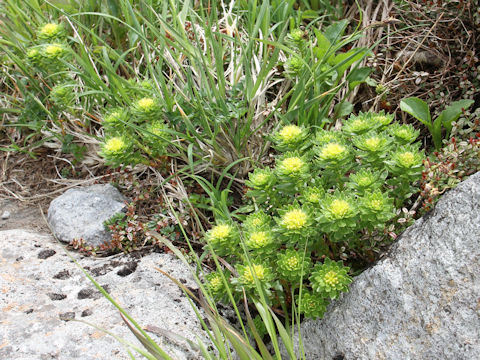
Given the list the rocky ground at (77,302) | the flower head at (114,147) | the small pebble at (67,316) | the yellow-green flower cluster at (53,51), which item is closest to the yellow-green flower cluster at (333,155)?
the rocky ground at (77,302)

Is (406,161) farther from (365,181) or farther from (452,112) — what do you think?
(452,112)

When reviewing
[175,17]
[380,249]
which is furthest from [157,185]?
[380,249]

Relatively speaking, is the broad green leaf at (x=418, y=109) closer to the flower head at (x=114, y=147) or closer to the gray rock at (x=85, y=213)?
the flower head at (x=114, y=147)

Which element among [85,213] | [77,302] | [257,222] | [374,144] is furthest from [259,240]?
[85,213]

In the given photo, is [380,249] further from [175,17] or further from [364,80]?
[175,17]

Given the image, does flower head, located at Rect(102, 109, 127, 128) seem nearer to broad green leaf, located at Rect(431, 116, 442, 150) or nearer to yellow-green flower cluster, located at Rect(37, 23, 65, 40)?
yellow-green flower cluster, located at Rect(37, 23, 65, 40)

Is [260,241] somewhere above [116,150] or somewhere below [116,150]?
below

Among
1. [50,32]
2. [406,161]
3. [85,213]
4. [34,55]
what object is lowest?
[85,213]
